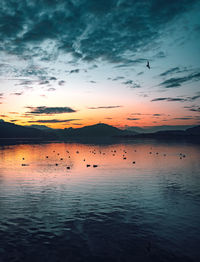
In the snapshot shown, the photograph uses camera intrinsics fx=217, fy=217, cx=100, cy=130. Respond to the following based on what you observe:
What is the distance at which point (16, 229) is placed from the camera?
18.7 meters

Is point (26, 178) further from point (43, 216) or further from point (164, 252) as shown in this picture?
point (164, 252)

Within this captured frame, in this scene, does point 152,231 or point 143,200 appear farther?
point 143,200

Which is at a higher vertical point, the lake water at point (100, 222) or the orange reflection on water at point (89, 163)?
the orange reflection on water at point (89, 163)

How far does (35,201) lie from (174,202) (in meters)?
17.0

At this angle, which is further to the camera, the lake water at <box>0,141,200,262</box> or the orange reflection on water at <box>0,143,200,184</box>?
the orange reflection on water at <box>0,143,200,184</box>

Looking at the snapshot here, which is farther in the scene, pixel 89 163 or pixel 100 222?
pixel 89 163

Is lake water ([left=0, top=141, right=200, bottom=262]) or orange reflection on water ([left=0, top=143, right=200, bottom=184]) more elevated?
Answer: orange reflection on water ([left=0, top=143, right=200, bottom=184])

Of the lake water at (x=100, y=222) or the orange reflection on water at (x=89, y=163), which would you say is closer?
the lake water at (x=100, y=222)

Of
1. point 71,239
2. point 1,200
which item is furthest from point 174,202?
point 1,200

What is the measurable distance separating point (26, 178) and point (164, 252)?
32.7 metres

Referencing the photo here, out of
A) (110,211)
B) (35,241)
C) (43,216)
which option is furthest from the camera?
(110,211)

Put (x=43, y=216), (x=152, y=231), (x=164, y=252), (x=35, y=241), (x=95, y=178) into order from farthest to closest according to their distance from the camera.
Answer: (x=95, y=178)
(x=43, y=216)
(x=152, y=231)
(x=35, y=241)
(x=164, y=252)

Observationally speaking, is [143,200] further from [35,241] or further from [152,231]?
[35,241]

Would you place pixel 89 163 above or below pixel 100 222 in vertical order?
above
